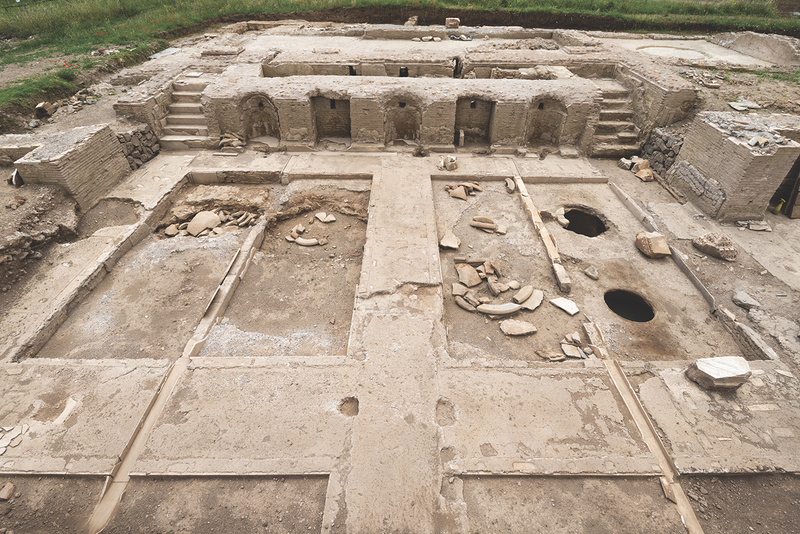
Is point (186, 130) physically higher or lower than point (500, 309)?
higher

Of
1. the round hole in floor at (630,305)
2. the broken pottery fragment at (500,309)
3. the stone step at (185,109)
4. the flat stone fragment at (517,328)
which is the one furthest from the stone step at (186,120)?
the round hole in floor at (630,305)

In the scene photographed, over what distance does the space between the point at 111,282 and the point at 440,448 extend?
5219 millimetres

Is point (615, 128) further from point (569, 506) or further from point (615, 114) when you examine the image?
point (569, 506)

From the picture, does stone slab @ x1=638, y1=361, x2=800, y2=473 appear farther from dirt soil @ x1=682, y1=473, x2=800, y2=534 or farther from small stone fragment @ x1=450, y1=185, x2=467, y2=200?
small stone fragment @ x1=450, y1=185, x2=467, y2=200

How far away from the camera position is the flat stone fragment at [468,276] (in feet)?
18.0

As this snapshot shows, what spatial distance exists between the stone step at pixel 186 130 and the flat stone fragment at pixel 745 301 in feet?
33.5

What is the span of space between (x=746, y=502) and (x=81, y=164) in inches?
384

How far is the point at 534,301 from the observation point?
5.20 meters

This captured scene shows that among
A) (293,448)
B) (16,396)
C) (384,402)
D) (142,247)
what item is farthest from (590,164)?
(16,396)

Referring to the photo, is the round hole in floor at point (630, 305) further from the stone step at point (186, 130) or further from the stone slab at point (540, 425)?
the stone step at point (186, 130)

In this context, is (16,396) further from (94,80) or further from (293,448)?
(94,80)

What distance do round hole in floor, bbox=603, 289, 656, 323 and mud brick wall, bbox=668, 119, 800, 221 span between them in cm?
256

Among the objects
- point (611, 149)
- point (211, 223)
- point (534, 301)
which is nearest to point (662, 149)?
point (611, 149)

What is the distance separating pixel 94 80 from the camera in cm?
971
